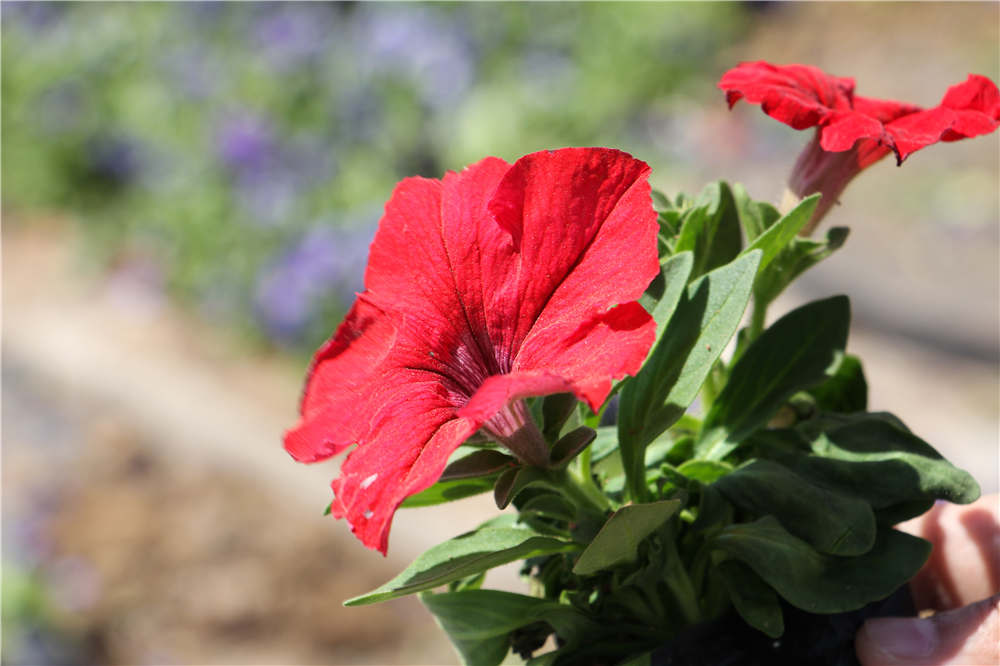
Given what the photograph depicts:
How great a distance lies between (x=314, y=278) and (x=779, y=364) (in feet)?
8.55

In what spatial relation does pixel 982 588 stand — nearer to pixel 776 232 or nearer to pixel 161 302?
pixel 776 232

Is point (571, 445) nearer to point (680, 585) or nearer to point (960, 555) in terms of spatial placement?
point (680, 585)

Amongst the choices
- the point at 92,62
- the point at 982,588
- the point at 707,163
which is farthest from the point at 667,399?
the point at 92,62

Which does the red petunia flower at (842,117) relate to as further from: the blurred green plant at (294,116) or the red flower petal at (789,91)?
the blurred green plant at (294,116)

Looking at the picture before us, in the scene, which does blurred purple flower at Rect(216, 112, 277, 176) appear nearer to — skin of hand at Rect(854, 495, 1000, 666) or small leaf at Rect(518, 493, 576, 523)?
skin of hand at Rect(854, 495, 1000, 666)

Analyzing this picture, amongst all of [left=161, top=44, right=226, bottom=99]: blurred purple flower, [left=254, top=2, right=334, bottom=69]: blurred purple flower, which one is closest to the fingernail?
[left=254, top=2, right=334, bottom=69]: blurred purple flower

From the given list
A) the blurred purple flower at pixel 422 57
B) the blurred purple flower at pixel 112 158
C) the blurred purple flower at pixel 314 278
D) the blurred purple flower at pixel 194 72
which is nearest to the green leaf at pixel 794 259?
the blurred purple flower at pixel 314 278

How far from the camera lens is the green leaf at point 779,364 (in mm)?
758

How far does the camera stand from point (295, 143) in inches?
151

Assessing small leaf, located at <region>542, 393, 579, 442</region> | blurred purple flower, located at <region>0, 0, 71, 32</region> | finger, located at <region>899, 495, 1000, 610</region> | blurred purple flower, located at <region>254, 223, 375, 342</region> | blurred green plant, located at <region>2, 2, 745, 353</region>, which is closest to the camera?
small leaf, located at <region>542, 393, 579, 442</region>

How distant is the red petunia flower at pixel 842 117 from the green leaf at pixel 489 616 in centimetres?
36

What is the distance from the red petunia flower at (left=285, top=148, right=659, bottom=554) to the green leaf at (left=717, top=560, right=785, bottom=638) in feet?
0.74

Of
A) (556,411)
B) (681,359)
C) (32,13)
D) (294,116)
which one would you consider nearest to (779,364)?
(681,359)

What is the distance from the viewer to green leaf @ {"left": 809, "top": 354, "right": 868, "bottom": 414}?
0.89m
